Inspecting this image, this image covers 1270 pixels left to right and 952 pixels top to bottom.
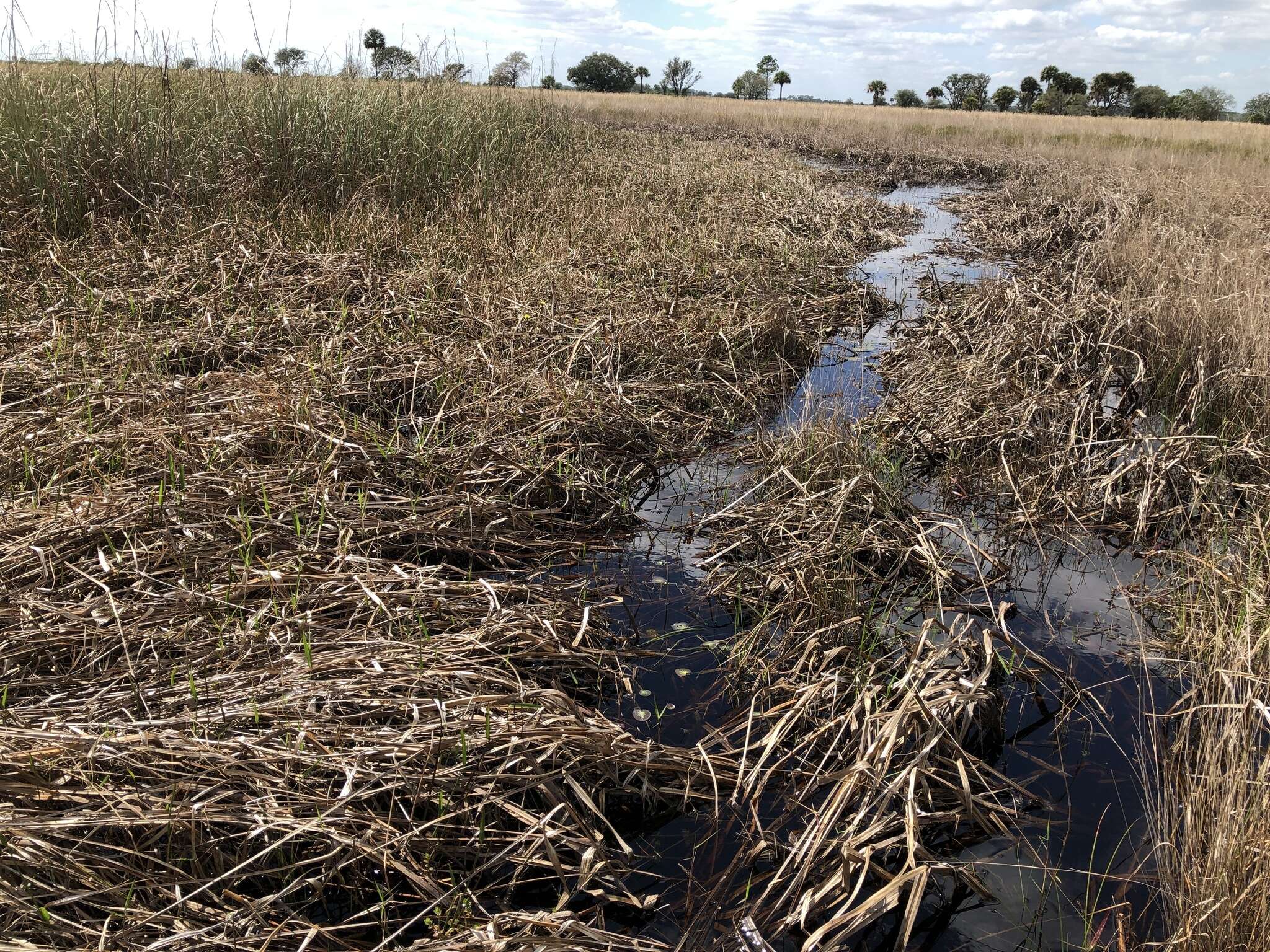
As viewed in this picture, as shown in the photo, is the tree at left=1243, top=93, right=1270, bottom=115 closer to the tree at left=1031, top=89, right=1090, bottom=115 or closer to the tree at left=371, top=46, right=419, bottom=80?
the tree at left=1031, top=89, right=1090, bottom=115

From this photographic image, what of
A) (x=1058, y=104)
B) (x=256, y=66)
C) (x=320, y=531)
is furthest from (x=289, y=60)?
(x=1058, y=104)

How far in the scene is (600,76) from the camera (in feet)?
212

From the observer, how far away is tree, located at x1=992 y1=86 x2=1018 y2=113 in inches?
2352

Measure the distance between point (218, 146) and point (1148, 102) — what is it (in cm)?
6338

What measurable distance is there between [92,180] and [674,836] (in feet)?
21.3

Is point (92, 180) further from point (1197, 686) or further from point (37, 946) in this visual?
point (1197, 686)

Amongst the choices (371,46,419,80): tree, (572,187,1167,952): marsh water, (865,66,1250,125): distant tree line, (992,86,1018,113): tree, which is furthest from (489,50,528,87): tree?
(992,86,1018,113): tree

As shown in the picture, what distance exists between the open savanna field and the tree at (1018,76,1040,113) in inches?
2481

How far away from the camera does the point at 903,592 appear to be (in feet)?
10.2

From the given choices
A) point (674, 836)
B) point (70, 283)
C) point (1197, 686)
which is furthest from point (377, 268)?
point (1197, 686)

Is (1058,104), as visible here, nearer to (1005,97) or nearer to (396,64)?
(1005,97)

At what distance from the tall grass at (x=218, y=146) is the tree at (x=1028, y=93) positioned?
6313cm

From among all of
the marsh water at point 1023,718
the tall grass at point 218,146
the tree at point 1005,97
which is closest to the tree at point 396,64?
the tall grass at point 218,146

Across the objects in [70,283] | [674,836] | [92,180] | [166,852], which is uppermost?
[92,180]
